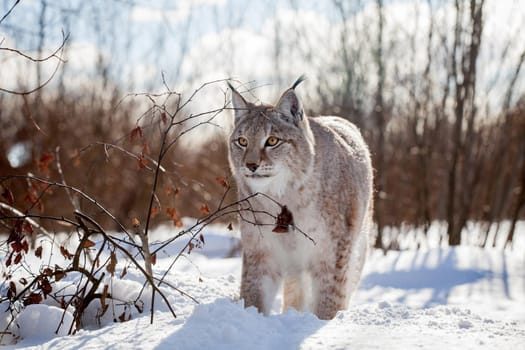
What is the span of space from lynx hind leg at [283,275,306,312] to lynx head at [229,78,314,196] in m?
0.93

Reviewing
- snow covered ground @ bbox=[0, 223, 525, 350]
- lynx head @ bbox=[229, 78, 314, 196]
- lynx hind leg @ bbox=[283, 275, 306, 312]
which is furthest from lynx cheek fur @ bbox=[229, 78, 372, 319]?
snow covered ground @ bbox=[0, 223, 525, 350]

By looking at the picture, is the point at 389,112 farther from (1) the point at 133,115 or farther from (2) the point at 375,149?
(1) the point at 133,115

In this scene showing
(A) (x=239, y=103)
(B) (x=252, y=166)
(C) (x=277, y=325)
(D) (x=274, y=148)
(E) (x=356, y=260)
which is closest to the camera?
(C) (x=277, y=325)

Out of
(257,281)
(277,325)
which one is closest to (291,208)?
(257,281)

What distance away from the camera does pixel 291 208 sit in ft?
14.9

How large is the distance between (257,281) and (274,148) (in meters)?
1.02

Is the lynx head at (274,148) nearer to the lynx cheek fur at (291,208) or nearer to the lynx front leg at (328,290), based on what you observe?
the lynx cheek fur at (291,208)

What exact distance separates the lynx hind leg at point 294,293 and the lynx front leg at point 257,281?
0.42 metres

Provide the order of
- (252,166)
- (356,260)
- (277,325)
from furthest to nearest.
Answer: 1. (356,260)
2. (252,166)
3. (277,325)

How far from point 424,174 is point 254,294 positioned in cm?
599

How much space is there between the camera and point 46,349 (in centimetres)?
326

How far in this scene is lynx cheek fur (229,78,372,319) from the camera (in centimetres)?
450

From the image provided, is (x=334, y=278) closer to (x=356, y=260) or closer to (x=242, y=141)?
(x=356, y=260)

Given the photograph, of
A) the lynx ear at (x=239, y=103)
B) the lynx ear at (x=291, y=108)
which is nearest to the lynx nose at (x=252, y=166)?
the lynx ear at (x=291, y=108)
